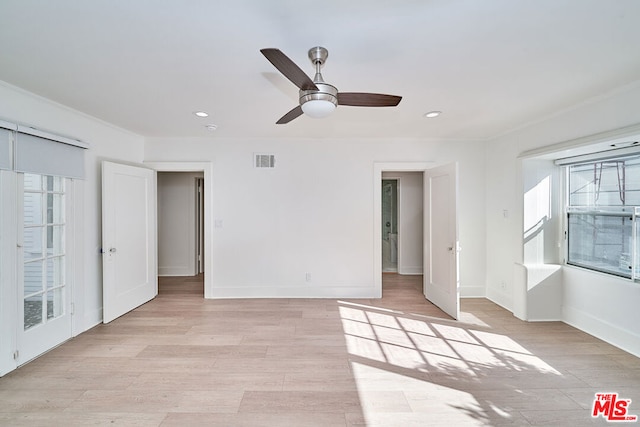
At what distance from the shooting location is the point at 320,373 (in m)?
2.44

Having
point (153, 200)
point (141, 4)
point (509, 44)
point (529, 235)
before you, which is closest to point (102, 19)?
point (141, 4)

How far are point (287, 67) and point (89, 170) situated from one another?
3.17m

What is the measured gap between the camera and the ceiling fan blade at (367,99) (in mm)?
1956

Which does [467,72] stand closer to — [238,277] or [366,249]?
[366,249]

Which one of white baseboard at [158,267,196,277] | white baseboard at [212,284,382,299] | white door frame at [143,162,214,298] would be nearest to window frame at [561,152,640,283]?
white baseboard at [212,284,382,299]

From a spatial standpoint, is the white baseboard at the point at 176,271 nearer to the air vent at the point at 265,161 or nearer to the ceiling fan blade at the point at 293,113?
the air vent at the point at 265,161

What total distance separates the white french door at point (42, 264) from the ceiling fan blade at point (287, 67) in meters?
2.67

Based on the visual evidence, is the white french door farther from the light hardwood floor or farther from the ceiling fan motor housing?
the ceiling fan motor housing

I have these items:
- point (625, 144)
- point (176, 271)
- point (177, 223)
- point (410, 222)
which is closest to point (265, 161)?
point (177, 223)

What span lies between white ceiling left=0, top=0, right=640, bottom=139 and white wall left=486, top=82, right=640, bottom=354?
195 millimetres

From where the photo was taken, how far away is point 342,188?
4508mm

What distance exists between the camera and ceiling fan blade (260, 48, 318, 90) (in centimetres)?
144

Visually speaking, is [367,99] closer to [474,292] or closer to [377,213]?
[377,213]

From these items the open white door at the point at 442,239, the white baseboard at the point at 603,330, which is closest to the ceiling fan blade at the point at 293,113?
the open white door at the point at 442,239
